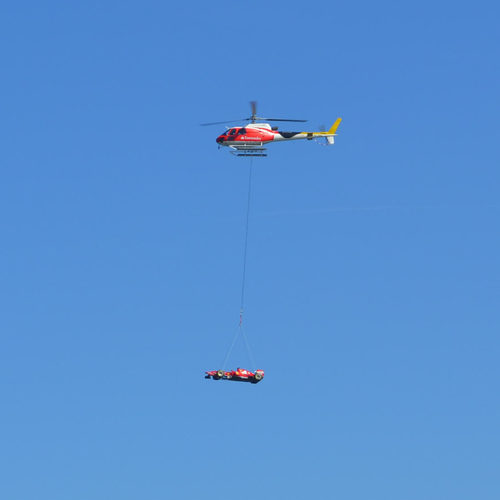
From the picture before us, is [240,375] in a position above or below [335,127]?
below

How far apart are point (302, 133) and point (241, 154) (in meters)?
7.85

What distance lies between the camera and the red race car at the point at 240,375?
402 ft

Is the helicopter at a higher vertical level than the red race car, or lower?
higher

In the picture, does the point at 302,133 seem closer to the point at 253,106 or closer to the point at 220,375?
the point at 253,106

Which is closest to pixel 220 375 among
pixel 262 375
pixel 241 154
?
pixel 262 375

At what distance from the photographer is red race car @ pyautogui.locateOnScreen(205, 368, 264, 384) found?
12262 cm

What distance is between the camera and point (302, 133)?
139 meters

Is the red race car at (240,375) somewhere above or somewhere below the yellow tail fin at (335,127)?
below

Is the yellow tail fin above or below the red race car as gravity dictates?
above

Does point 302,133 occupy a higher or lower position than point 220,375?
higher

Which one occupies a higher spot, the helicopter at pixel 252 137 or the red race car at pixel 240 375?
the helicopter at pixel 252 137

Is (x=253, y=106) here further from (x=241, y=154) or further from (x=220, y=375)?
(x=220, y=375)

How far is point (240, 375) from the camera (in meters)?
123

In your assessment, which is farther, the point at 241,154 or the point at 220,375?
the point at 241,154
